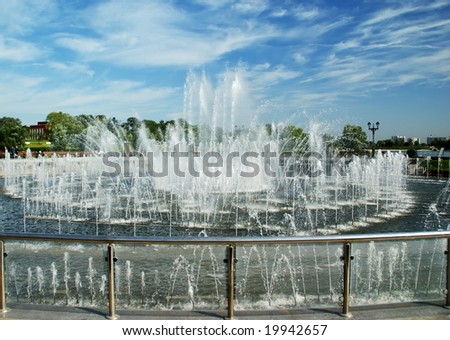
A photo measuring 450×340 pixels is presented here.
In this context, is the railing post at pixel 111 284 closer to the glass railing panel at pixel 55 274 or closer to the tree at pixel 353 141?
the glass railing panel at pixel 55 274

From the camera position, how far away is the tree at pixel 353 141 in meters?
90.4

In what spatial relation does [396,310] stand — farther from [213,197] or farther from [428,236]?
[213,197]

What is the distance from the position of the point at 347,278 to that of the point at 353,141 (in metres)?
93.1

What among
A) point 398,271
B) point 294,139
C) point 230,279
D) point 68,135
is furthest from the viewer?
point 68,135

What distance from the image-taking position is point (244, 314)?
14.4 ft

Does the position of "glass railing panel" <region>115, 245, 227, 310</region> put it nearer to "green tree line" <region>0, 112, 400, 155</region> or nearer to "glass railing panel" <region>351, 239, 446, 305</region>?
"glass railing panel" <region>351, 239, 446, 305</region>

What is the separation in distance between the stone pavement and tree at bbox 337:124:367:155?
3395 inches

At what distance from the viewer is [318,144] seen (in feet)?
166

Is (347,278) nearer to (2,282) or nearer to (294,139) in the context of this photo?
(2,282)

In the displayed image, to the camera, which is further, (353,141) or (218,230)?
(353,141)

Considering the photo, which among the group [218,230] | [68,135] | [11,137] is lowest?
[218,230]

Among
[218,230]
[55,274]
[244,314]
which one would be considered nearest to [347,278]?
[244,314]

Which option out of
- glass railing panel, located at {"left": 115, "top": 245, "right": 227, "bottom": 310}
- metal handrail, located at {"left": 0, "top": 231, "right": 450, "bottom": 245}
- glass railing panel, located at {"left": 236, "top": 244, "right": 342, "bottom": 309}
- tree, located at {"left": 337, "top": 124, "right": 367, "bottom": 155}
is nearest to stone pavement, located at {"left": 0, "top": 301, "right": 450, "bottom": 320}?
glass railing panel, located at {"left": 236, "top": 244, "right": 342, "bottom": 309}

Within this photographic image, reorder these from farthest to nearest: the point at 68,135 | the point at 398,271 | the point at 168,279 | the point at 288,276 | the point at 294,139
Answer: the point at 68,135 < the point at 294,139 < the point at 288,276 < the point at 168,279 < the point at 398,271
